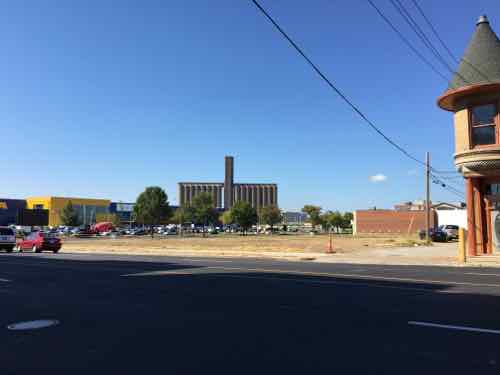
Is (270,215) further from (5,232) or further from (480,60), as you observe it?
(480,60)

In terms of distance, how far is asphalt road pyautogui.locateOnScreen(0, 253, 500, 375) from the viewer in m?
5.72

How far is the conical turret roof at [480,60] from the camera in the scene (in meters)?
23.4

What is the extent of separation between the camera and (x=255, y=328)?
7590mm

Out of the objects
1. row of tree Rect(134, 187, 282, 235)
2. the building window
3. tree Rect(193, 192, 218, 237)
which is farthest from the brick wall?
the building window

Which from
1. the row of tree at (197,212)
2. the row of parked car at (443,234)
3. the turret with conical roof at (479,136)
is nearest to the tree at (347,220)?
the row of tree at (197,212)

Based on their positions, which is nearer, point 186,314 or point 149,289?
point 186,314

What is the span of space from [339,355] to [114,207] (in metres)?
159

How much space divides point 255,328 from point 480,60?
2182cm

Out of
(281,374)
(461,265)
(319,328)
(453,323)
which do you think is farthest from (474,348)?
(461,265)

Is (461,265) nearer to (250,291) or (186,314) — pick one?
(250,291)

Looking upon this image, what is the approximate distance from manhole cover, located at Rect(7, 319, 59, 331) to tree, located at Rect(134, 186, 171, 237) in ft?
225

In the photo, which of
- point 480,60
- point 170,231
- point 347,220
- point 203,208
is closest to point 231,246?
point 480,60

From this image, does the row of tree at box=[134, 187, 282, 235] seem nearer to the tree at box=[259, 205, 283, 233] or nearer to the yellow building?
the tree at box=[259, 205, 283, 233]

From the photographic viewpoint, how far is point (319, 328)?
7539mm
